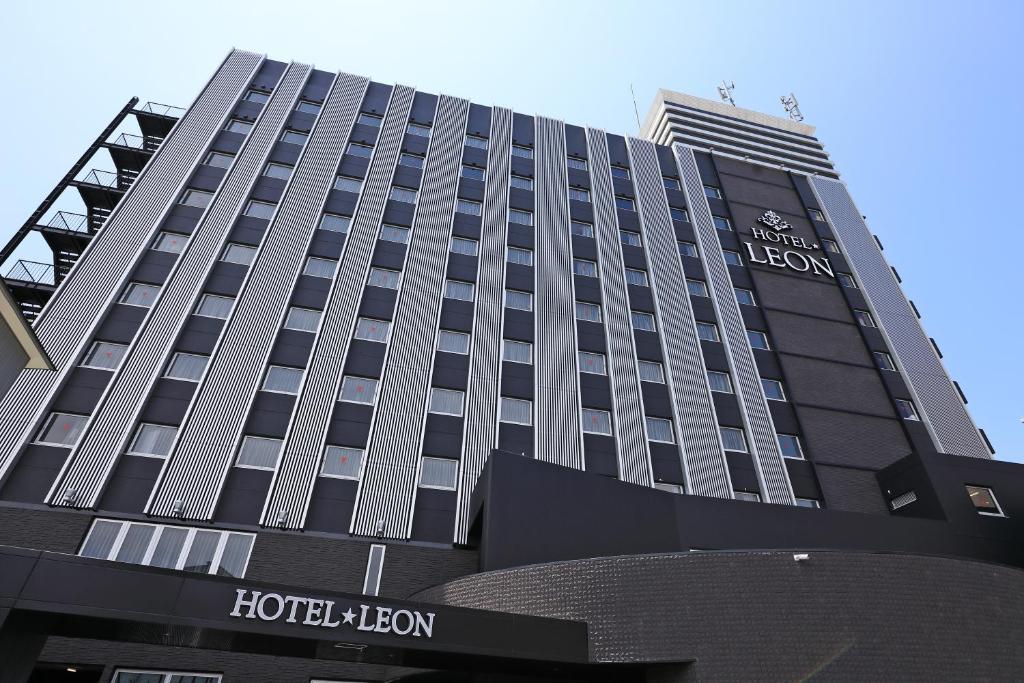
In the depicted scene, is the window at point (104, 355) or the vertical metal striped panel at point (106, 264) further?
the window at point (104, 355)

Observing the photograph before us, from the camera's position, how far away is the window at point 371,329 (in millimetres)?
28406

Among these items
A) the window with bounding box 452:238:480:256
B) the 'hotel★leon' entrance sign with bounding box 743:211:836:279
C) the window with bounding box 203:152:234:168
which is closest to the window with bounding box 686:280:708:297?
the 'hotel★leon' entrance sign with bounding box 743:211:836:279

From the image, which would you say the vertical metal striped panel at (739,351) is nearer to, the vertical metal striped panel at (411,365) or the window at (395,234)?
the vertical metal striped panel at (411,365)

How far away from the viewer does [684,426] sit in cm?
2928

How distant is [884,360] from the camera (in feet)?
118

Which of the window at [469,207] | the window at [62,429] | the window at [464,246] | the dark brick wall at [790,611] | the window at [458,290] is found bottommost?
the dark brick wall at [790,611]

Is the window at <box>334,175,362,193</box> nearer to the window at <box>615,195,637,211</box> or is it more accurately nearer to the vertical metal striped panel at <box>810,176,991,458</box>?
the window at <box>615,195,637,211</box>

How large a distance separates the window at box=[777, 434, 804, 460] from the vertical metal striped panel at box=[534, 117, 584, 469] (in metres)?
11.2

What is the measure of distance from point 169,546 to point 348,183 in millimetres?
22425

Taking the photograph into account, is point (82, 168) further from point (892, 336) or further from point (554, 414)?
point (892, 336)

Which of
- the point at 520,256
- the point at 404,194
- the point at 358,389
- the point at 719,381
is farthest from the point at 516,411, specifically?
the point at 404,194

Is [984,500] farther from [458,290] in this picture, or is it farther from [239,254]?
[239,254]

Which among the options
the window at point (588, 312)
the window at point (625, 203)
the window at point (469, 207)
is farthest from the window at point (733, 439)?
the window at point (469, 207)

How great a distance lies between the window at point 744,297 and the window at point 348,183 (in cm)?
2417
